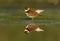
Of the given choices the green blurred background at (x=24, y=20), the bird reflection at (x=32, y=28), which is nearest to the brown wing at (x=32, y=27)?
the bird reflection at (x=32, y=28)

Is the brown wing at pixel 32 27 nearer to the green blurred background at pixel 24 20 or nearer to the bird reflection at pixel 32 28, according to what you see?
the bird reflection at pixel 32 28

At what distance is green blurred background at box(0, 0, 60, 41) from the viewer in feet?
12.0

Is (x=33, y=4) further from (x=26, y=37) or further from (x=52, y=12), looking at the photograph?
(x=26, y=37)

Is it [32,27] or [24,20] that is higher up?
[24,20]

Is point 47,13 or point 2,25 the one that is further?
point 47,13

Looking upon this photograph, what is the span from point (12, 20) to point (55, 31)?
37.6 inches

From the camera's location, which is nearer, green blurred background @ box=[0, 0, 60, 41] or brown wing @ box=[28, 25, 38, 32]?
green blurred background @ box=[0, 0, 60, 41]

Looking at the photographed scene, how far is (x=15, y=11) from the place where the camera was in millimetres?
4980

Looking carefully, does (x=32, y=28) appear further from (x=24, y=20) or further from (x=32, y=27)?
(x=24, y=20)

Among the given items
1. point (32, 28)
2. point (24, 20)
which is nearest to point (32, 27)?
point (32, 28)

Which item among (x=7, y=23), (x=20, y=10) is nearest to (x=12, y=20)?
(x=7, y=23)

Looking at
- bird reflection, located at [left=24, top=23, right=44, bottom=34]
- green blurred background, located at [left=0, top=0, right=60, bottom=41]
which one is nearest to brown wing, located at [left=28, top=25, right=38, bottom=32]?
bird reflection, located at [left=24, top=23, right=44, bottom=34]

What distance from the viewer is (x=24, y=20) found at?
14.6 ft

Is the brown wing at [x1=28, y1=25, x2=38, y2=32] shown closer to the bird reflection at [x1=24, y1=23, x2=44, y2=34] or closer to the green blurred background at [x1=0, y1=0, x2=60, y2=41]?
the bird reflection at [x1=24, y1=23, x2=44, y2=34]
